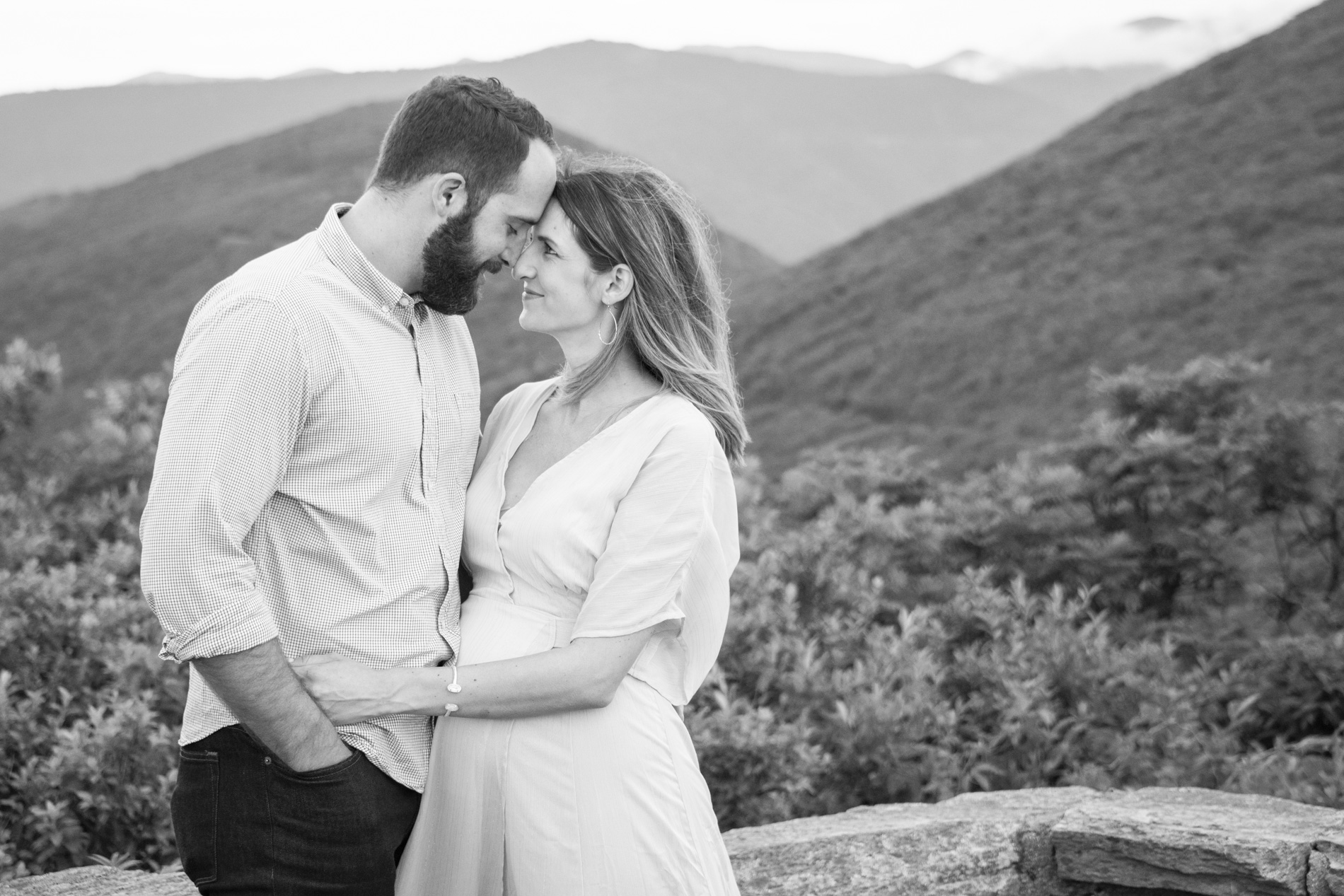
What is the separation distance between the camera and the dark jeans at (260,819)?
2.28 metres

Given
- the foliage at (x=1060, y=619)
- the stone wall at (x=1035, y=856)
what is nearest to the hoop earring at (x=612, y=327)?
the stone wall at (x=1035, y=856)

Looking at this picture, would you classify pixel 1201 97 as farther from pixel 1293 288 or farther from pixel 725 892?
pixel 725 892

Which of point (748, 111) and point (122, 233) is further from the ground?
point (748, 111)

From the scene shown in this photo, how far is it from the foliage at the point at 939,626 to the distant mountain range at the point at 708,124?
83.5m

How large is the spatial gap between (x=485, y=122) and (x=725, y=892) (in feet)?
5.73

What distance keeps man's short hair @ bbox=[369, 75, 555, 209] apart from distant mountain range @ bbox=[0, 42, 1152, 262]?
88634mm

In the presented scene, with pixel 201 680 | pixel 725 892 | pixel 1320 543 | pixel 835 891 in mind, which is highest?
pixel 201 680

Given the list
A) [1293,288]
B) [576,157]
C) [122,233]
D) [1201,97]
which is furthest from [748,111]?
[576,157]

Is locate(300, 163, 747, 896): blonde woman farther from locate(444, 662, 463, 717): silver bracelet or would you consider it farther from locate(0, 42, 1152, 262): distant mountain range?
locate(0, 42, 1152, 262): distant mountain range

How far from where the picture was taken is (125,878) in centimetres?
314

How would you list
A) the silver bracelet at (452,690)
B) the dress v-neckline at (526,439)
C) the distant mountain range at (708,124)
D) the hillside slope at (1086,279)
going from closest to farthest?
the silver bracelet at (452,690), the dress v-neckline at (526,439), the hillside slope at (1086,279), the distant mountain range at (708,124)

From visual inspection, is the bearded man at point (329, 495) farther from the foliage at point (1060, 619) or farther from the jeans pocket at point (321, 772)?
the foliage at point (1060, 619)

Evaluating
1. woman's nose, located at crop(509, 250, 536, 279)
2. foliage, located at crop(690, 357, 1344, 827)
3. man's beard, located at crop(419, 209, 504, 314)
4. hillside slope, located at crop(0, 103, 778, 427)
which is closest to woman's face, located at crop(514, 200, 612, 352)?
woman's nose, located at crop(509, 250, 536, 279)

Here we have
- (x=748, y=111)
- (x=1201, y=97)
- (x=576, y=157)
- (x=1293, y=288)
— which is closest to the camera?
(x=576, y=157)
